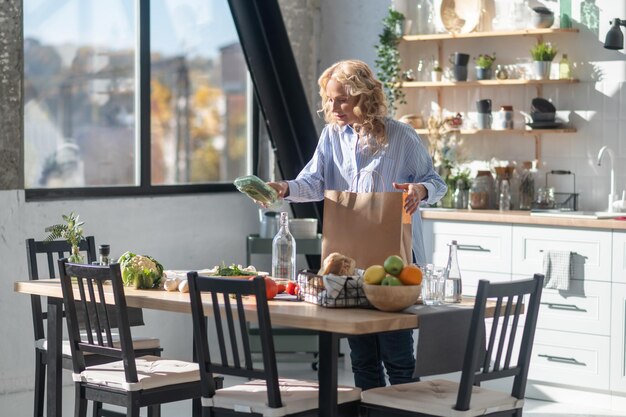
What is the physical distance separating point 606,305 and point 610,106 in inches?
50.7

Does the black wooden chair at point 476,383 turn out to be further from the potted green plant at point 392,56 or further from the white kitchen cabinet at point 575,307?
the potted green plant at point 392,56

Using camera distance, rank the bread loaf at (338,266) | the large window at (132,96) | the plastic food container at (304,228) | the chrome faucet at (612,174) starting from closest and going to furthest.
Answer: the bread loaf at (338,266), the large window at (132,96), the chrome faucet at (612,174), the plastic food container at (304,228)

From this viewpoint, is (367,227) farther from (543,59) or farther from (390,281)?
(543,59)

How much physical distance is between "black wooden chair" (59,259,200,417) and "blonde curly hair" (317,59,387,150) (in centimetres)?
110

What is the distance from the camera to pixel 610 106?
637cm

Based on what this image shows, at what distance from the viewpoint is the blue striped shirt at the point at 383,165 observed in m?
4.17

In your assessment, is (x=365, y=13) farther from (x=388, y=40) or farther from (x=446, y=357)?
(x=446, y=357)

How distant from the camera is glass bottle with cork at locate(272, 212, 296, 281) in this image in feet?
13.0

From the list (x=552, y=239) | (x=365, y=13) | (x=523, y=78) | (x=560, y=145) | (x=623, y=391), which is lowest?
(x=623, y=391)

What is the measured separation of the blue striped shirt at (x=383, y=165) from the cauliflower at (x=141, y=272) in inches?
24.6

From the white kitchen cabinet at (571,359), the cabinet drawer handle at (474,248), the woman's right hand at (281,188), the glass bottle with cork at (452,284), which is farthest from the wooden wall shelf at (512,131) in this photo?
the glass bottle with cork at (452,284)

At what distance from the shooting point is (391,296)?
11.0 feet

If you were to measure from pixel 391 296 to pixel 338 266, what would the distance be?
27 cm

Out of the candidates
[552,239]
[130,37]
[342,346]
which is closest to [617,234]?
[552,239]
